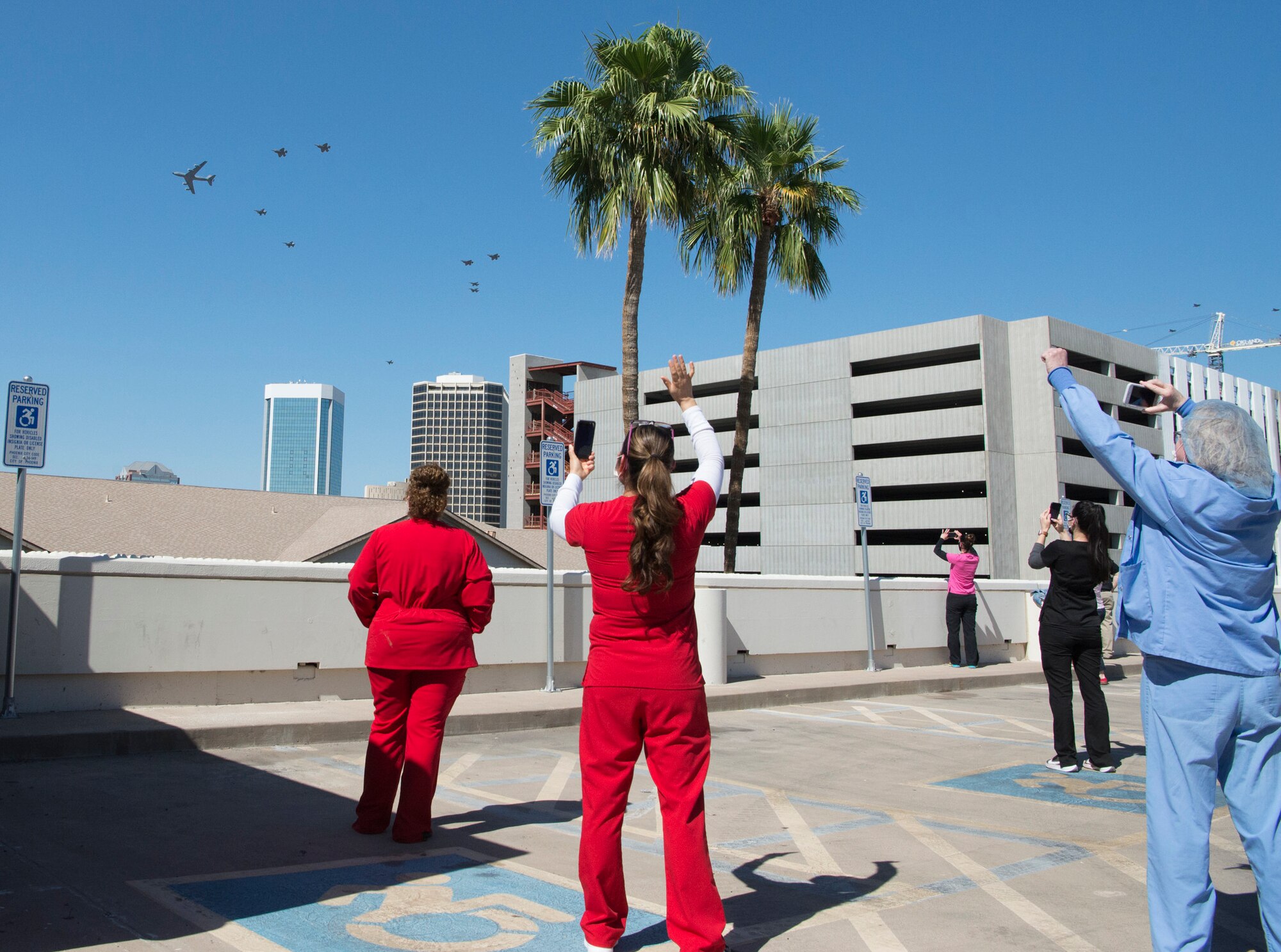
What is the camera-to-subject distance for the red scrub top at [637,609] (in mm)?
3582

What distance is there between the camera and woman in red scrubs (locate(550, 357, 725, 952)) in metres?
3.50

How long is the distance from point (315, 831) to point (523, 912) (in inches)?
69.9

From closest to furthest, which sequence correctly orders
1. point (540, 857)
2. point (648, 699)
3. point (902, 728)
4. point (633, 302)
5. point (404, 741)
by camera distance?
point (648, 699), point (540, 857), point (404, 741), point (902, 728), point (633, 302)

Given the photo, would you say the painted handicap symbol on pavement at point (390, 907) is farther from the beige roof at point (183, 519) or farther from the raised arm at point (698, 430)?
the beige roof at point (183, 519)

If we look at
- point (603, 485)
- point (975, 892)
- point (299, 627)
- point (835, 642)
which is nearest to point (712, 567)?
point (603, 485)

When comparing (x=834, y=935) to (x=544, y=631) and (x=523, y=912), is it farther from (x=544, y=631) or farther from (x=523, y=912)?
(x=544, y=631)

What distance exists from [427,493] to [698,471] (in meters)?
2.03

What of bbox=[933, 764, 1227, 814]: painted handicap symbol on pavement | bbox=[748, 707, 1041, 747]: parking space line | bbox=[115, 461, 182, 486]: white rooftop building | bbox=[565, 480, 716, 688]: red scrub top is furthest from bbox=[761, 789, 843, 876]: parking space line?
bbox=[115, 461, 182, 486]: white rooftop building

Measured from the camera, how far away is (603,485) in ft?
257

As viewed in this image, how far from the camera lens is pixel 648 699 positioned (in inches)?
139

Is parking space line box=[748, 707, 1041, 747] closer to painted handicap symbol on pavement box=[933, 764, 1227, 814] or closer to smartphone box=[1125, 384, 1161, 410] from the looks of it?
painted handicap symbol on pavement box=[933, 764, 1227, 814]

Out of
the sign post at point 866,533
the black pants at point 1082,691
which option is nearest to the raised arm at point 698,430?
the black pants at point 1082,691

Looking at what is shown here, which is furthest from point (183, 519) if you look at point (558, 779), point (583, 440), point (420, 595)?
point (583, 440)

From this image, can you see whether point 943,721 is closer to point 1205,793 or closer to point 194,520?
point 1205,793
